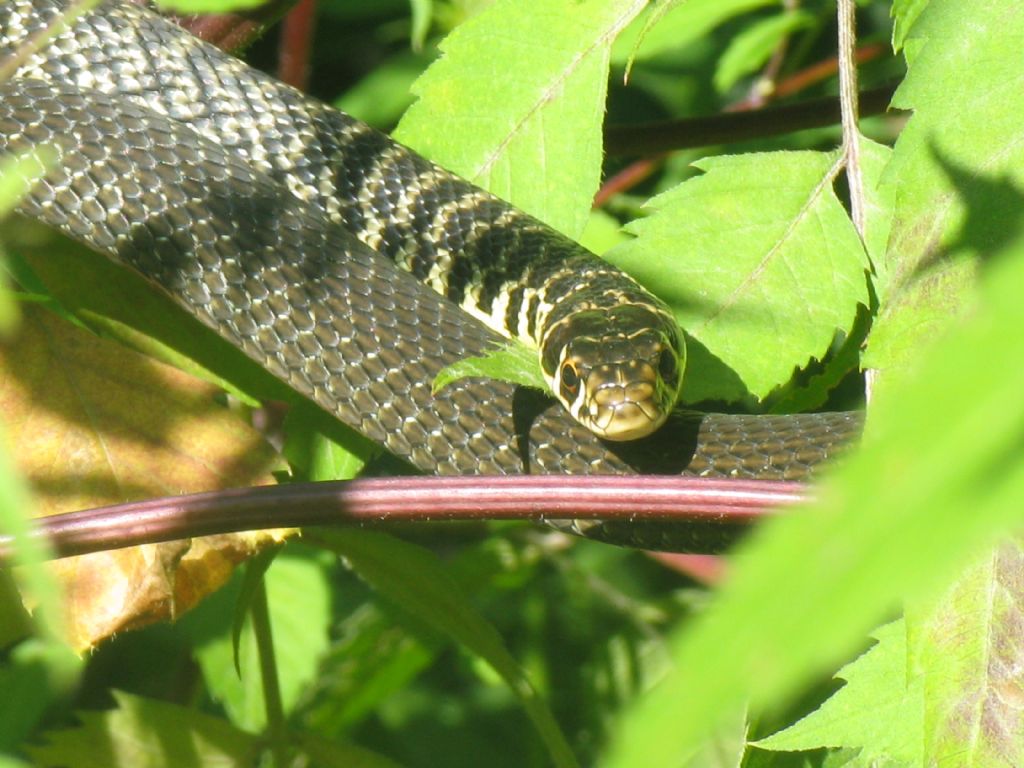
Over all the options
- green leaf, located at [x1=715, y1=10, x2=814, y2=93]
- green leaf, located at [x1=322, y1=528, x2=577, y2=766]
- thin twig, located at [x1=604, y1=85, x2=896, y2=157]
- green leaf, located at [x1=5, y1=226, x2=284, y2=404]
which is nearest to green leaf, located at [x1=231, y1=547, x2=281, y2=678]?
green leaf, located at [x1=322, y1=528, x2=577, y2=766]

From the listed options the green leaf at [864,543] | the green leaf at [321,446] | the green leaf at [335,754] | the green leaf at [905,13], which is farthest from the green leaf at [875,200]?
the green leaf at [864,543]

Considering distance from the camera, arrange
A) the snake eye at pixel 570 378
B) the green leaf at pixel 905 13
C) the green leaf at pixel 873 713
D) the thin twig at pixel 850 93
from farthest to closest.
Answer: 1. the snake eye at pixel 570 378
2. the thin twig at pixel 850 93
3. the green leaf at pixel 905 13
4. the green leaf at pixel 873 713

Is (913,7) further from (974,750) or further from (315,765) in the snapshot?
(315,765)

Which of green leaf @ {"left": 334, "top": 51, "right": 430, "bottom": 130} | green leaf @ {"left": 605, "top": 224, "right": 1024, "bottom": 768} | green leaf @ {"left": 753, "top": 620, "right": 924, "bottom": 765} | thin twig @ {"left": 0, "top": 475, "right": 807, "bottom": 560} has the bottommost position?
green leaf @ {"left": 605, "top": 224, "right": 1024, "bottom": 768}

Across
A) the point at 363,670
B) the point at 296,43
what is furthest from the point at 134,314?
the point at 363,670

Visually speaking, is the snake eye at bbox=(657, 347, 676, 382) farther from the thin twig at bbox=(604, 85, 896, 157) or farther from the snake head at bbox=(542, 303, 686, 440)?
the thin twig at bbox=(604, 85, 896, 157)

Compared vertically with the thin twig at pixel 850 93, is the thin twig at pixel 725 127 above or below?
above

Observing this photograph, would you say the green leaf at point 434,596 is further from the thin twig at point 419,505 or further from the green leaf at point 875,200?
the green leaf at point 875,200

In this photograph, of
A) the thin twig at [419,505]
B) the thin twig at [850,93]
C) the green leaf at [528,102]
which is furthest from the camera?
the green leaf at [528,102]

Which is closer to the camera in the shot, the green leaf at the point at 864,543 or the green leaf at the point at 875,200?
the green leaf at the point at 864,543

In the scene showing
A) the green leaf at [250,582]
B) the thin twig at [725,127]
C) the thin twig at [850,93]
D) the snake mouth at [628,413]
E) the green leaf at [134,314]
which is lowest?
the green leaf at [250,582]
